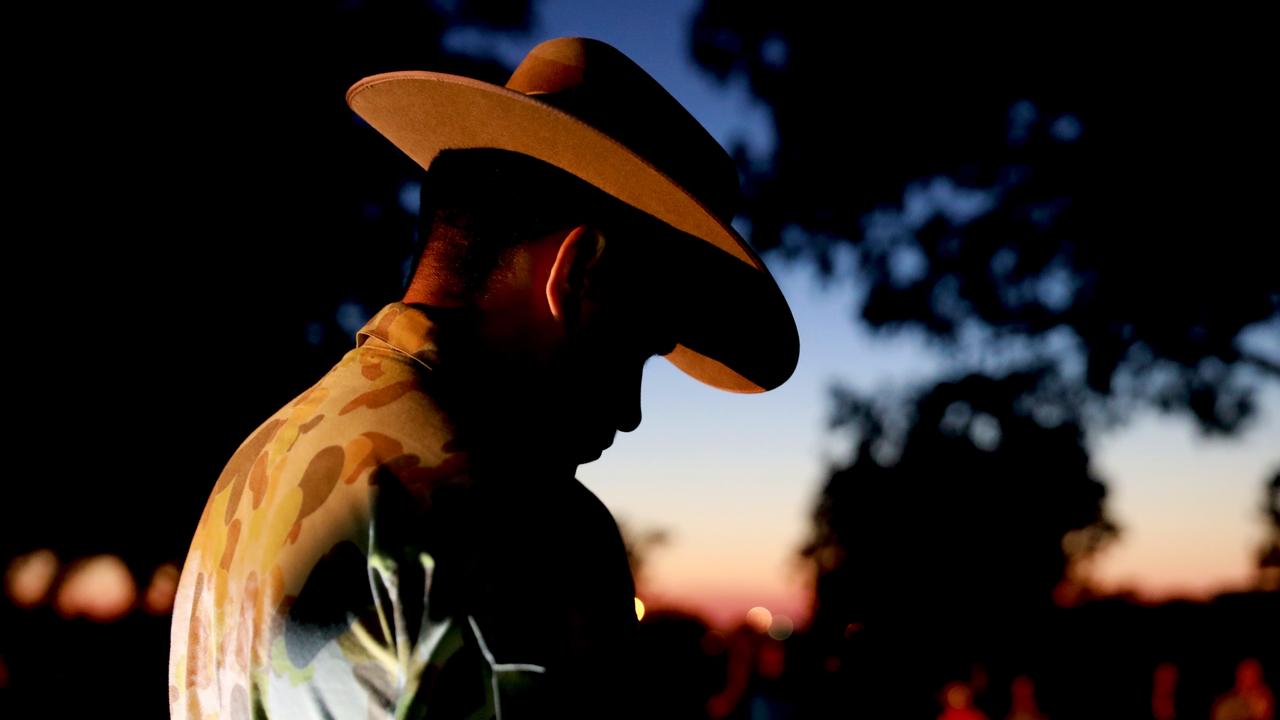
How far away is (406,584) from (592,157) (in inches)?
36.1

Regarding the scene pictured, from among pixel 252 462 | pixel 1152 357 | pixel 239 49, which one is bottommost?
pixel 252 462

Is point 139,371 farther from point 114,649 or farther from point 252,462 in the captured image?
point 252,462

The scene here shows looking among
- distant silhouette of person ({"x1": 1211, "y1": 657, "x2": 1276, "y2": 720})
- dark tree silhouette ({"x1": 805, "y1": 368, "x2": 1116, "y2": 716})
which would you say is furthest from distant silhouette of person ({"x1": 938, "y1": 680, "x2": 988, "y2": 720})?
distant silhouette of person ({"x1": 1211, "y1": 657, "x2": 1276, "y2": 720})

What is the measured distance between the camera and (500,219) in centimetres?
167

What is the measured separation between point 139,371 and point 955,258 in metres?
8.61

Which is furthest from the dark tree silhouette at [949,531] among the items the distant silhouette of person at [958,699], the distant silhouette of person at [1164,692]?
the distant silhouette of person at [1164,692]

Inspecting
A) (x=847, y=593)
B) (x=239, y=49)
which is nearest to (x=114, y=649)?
(x=239, y=49)

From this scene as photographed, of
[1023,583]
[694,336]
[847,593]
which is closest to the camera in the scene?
[694,336]

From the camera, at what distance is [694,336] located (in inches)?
95.9

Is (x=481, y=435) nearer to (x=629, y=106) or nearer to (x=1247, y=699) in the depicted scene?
(x=629, y=106)

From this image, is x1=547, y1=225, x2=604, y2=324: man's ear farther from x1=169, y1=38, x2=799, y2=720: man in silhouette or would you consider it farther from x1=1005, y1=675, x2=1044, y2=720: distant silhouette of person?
x1=1005, y1=675, x2=1044, y2=720: distant silhouette of person

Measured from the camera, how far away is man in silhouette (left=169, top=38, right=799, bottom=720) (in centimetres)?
115

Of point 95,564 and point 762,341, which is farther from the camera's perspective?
point 95,564

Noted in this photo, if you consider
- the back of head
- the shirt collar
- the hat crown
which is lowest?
the shirt collar
